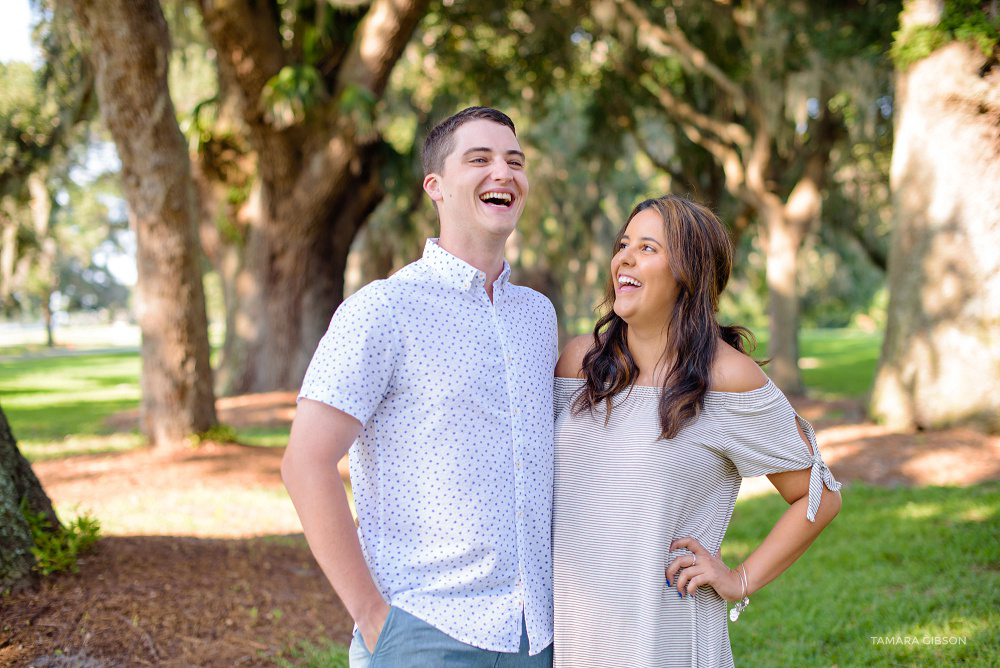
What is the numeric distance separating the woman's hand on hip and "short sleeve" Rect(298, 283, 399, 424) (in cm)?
96

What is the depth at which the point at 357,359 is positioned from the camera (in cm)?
185

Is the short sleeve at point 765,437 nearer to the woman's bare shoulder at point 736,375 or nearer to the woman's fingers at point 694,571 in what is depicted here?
the woman's bare shoulder at point 736,375

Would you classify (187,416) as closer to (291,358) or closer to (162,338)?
(162,338)

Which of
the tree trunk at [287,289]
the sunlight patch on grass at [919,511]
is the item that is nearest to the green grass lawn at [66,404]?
the tree trunk at [287,289]

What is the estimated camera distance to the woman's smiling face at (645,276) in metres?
2.37

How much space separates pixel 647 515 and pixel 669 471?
0.14 metres

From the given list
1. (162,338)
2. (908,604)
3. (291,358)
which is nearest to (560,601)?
(908,604)

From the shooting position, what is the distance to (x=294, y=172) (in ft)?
36.5

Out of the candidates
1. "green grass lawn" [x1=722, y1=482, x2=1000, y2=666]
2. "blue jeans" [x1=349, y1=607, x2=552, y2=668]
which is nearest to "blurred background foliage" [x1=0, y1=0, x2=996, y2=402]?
"green grass lawn" [x1=722, y1=482, x2=1000, y2=666]

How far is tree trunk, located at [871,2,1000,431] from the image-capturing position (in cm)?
817

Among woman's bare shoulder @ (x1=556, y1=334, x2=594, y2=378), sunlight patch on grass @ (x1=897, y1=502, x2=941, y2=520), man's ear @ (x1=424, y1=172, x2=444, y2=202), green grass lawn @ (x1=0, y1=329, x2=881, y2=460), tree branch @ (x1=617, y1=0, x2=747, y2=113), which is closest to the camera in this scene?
man's ear @ (x1=424, y1=172, x2=444, y2=202)

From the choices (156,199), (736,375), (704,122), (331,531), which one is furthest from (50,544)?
(704,122)

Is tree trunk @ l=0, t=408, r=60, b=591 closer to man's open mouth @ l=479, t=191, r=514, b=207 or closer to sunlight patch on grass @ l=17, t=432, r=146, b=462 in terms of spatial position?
man's open mouth @ l=479, t=191, r=514, b=207

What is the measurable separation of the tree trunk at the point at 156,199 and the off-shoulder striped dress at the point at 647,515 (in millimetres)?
6275
